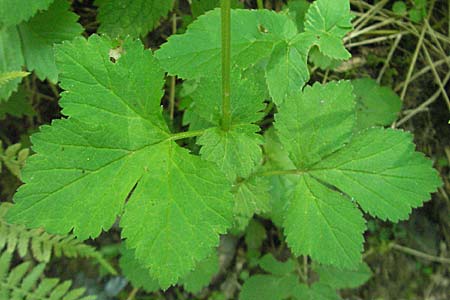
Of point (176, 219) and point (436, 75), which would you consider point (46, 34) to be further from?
point (436, 75)

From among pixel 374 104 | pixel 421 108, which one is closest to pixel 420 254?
pixel 421 108

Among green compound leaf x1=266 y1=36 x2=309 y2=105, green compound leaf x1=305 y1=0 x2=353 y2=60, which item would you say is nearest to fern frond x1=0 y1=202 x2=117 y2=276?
green compound leaf x1=266 y1=36 x2=309 y2=105

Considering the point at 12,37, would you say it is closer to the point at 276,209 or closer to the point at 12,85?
the point at 12,85

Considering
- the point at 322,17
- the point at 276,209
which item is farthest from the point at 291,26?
the point at 276,209

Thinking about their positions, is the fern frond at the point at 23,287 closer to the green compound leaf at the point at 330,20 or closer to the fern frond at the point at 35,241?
the fern frond at the point at 35,241

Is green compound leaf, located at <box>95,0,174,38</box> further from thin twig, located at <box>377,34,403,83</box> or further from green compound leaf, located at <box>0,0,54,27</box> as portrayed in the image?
thin twig, located at <box>377,34,403,83</box>

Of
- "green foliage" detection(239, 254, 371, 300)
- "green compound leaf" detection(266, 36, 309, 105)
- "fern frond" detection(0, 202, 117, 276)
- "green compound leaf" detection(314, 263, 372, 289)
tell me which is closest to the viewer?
"green compound leaf" detection(266, 36, 309, 105)
